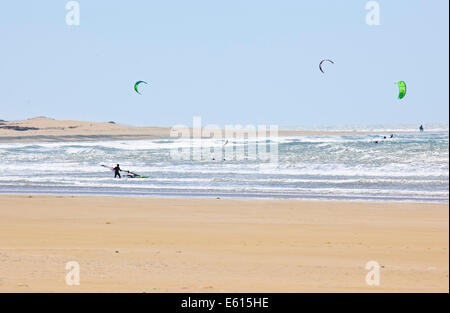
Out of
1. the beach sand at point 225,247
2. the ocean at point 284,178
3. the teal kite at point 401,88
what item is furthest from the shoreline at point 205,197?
the teal kite at point 401,88

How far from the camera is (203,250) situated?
29.3 ft

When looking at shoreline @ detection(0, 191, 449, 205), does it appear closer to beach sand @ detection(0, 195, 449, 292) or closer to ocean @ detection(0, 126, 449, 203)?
ocean @ detection(0, 126, 449, 203)

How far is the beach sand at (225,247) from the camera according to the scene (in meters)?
6.88

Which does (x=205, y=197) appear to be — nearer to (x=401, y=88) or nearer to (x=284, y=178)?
(x=284, y=178)

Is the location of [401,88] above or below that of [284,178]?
above

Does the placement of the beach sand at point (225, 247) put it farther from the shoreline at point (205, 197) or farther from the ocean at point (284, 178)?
the ocean at point (284, 178)

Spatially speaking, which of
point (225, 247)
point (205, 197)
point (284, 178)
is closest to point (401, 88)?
point (284, 178)

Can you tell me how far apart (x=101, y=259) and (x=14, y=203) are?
8.94 meters

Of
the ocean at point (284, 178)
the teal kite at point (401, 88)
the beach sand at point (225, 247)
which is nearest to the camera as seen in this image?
the beach sand at point (225, 247)

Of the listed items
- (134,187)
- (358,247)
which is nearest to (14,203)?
(134,187)

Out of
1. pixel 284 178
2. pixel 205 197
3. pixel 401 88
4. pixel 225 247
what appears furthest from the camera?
pixel 401 88

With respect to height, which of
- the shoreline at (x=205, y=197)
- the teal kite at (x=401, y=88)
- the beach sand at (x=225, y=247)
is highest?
the teal kite at (x=401, y=88)

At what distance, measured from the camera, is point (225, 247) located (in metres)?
9.23
